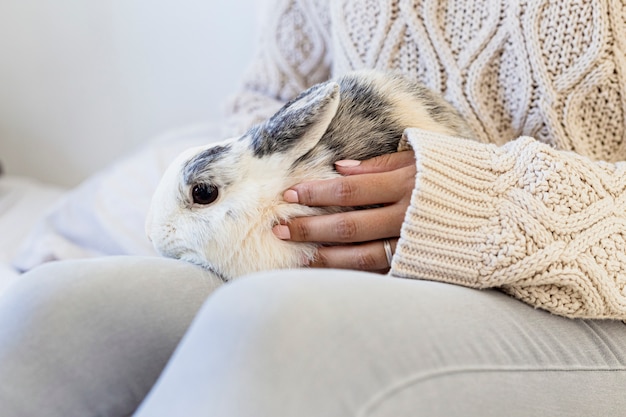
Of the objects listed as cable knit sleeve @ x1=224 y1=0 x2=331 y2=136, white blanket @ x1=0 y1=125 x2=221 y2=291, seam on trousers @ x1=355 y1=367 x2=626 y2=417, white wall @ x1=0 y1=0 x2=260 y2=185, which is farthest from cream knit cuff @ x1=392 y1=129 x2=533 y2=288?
white wall @ x1=0 y1=0 x2=260 y2=185

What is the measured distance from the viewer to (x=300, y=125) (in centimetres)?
68

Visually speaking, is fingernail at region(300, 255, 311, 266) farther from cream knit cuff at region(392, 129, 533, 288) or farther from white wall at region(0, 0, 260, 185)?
white wall at region(0, 0, 260, 185)

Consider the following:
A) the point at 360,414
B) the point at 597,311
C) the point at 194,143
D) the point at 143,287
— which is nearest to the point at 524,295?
the point at 597,311

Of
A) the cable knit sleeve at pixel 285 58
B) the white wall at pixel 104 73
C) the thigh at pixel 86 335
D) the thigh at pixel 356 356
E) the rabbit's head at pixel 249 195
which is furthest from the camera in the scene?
the white wall at pixel 104 73

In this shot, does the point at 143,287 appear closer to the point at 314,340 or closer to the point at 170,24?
the point at 314,340

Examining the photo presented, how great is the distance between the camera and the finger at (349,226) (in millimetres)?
704

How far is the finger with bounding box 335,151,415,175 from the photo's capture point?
718 mm

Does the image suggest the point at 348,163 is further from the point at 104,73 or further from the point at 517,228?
the point at 104,73

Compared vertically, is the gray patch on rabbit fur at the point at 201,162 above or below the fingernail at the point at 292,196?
above

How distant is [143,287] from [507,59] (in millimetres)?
534

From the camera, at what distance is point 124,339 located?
611 millimetres

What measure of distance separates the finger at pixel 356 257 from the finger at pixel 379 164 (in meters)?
0.08

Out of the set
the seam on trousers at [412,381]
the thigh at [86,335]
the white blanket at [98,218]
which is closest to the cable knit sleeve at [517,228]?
the seam on trousers at [412,381]

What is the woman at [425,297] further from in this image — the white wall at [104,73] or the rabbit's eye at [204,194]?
the white wall at [104,73]
